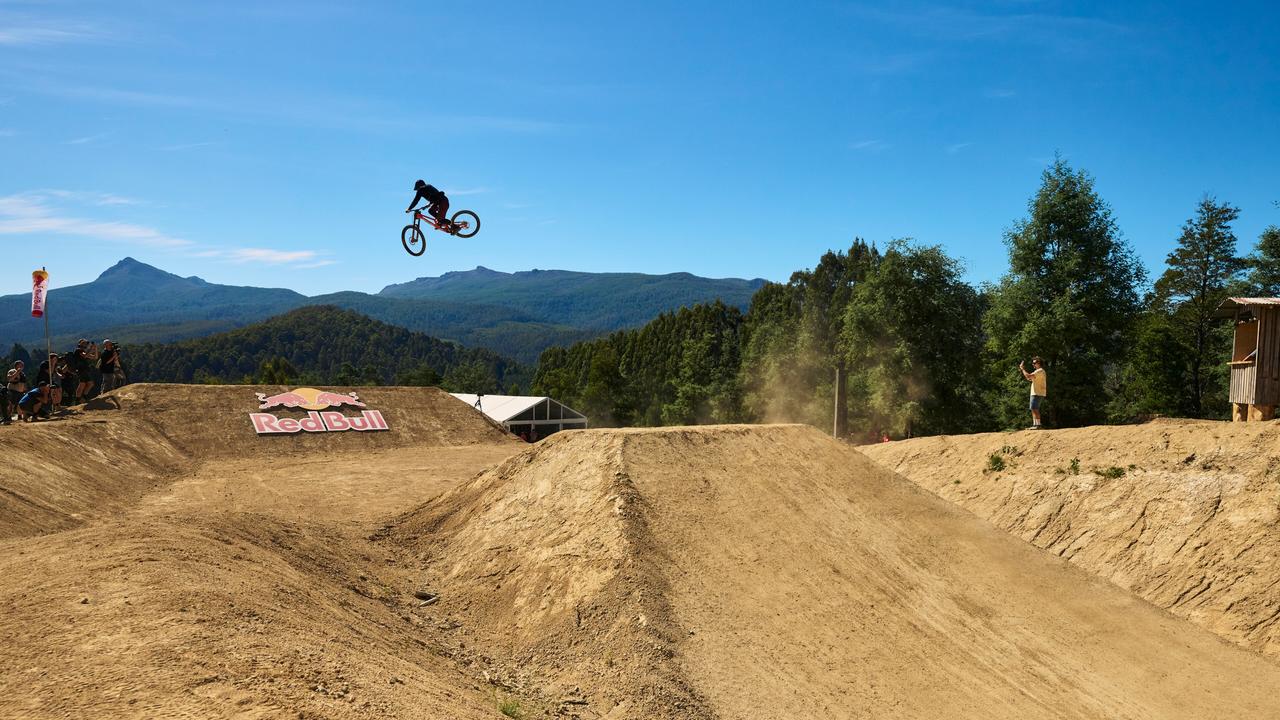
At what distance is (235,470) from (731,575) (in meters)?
19.2

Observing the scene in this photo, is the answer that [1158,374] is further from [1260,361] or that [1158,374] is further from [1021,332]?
[1260,361]

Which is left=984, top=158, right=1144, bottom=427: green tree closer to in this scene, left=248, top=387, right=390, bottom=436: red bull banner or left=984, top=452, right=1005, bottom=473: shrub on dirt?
left=984, top=452, right=1005, bottom=473: shrub on dirt

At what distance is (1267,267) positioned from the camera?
39.8 metres

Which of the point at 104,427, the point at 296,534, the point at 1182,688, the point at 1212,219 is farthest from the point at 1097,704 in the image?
the point at 1212,219

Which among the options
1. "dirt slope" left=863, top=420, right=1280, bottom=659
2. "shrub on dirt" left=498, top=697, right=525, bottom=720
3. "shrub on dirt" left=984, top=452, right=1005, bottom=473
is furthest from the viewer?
"shrub on dirt" left=984, top=452, right=1005, bottom=473

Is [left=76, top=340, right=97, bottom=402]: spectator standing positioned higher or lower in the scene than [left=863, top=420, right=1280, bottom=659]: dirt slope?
higher

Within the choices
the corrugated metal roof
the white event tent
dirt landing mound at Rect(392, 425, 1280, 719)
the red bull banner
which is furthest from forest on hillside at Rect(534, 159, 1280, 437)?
the red bull banner

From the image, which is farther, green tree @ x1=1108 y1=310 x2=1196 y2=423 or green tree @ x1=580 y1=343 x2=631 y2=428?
green tree @ x1=580 y1=343 x2=631 y2=428

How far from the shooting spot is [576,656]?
10430 millimetres

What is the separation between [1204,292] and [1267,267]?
152 inches

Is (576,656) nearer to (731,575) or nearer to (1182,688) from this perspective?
(731,575)

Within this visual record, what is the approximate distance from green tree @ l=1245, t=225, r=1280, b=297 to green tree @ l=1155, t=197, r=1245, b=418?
136 cm

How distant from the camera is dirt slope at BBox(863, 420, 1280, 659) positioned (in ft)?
48.9

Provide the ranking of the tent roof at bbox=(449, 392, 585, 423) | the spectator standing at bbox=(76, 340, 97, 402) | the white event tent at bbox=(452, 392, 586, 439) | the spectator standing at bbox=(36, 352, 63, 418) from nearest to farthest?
1. the spectator standing at bbox=(36, 352, 63, 418)
2. the spectator standing at bbox=(76, 340, 97, 402)
3. the tent roof at bbox=(449, 392, 585, 423)
4. the white event tent at bbox=(452, 392, 586, 439)
